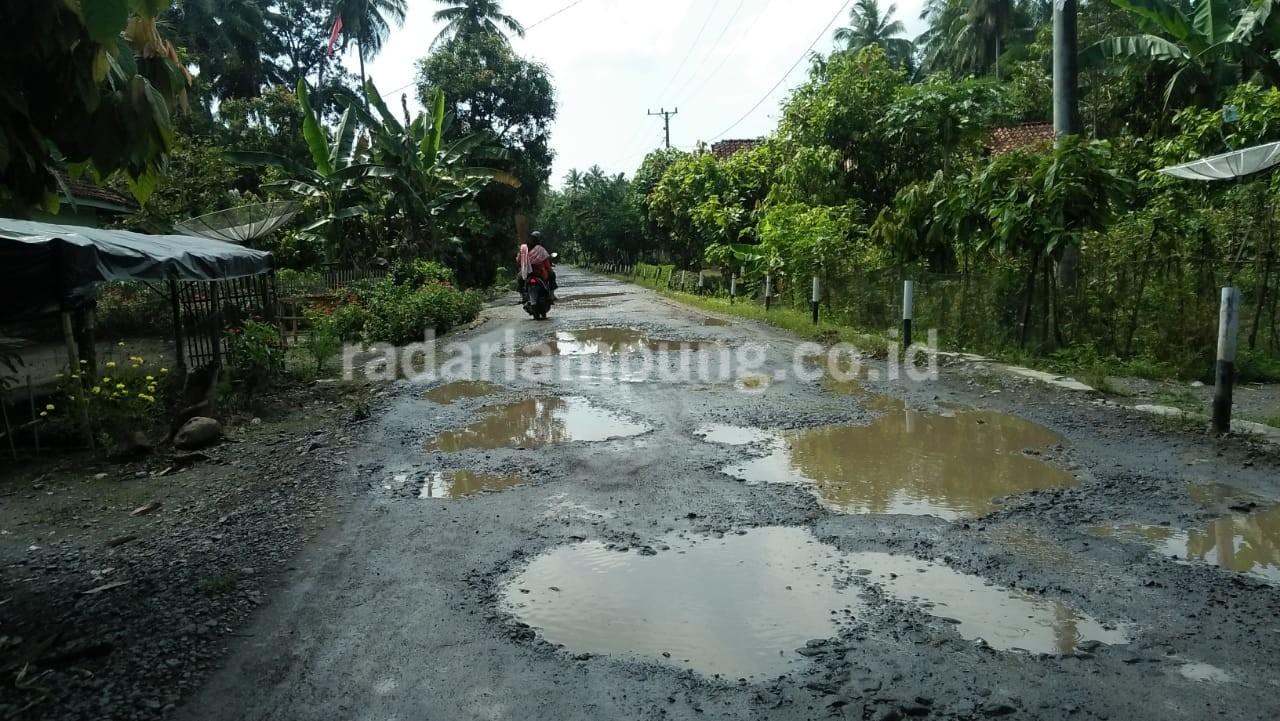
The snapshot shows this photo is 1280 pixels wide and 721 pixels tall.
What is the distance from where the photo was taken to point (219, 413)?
321 inches

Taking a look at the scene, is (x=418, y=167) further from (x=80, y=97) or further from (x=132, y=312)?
(x=80, y=97)

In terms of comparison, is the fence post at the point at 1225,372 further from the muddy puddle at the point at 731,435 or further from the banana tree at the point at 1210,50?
the banana tree at the point at 1210,50

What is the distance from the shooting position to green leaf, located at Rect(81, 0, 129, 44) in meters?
2.55

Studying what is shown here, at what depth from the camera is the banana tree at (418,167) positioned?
63.0 feet

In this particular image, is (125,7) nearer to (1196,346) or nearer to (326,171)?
(1196,346)

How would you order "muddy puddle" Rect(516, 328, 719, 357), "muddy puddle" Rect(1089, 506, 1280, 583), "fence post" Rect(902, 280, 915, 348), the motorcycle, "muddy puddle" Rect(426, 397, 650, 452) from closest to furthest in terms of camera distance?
"muddy puddle" Rect(1089, 506, 1280, 583), "muddy puddle" Rect(426, 397, 650, 452), "fence post" Rect(902, 280, 915, 348), "muddy puddle" Rect(516, 328, 719, 357), the motorcycle

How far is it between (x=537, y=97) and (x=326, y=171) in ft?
51.3

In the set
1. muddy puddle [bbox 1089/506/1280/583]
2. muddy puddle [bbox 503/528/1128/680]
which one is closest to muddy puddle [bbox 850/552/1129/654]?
muddy puddle [bbox 503/528/1128/680]

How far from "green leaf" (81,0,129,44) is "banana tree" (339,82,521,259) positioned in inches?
670

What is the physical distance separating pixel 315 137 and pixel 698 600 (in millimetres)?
17591

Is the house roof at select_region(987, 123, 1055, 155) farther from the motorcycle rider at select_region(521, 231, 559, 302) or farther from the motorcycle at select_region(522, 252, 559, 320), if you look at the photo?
the motorcycle at select_region(522, 252, 559, 320)

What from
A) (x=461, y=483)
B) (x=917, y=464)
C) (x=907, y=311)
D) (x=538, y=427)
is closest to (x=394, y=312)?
(x=538, y=427)

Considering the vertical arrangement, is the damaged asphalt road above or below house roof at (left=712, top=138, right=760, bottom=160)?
below

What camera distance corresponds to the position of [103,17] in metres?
2.56
